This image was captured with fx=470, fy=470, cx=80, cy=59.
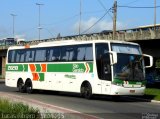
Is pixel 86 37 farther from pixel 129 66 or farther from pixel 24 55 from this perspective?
pixel 129 66

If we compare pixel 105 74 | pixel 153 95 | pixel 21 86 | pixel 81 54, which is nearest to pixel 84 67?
pixel 81 54

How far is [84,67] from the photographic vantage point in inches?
1019

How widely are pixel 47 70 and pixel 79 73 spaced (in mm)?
3606

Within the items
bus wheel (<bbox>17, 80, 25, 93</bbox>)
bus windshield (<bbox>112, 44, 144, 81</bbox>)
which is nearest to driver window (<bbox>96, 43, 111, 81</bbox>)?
bus windshield (<bbox>112, 44, 144, 81</bbox>)

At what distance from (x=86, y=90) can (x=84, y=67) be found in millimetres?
1268

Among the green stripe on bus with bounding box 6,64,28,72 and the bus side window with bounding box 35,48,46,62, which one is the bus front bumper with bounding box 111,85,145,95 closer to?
the bus side window with bounding box 35,48,46,62

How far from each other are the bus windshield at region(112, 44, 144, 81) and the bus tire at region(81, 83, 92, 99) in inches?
90.3

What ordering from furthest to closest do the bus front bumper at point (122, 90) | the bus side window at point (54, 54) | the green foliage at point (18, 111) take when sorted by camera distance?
the bus side window at point (54, 54)
the bus front bumper at point (122, 90)
the green foliage at point (18, 111)

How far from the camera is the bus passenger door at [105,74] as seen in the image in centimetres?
2400

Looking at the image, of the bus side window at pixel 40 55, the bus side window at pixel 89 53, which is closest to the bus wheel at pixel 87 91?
the bus side window at pixel 89 53

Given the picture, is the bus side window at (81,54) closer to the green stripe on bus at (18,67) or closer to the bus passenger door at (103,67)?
the bus passenger door at (103,67)

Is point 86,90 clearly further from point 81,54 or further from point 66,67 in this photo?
point 66,67

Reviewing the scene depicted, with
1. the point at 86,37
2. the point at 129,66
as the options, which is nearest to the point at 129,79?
the point at 129,66

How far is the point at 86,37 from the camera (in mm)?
59312
